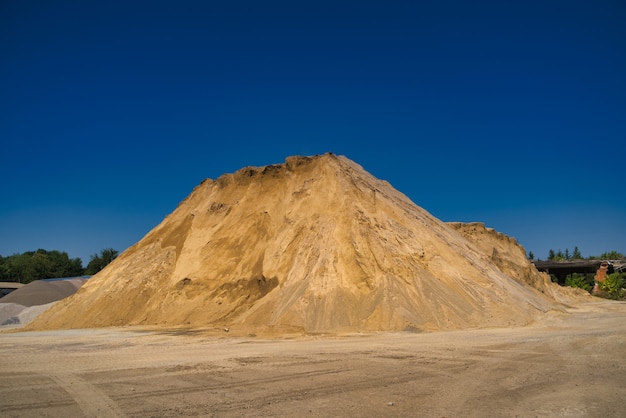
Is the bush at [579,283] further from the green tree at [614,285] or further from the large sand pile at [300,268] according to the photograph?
the large sand pile at [300,268]

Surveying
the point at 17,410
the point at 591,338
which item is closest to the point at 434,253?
the point at 591,338

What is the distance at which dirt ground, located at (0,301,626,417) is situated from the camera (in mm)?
8586

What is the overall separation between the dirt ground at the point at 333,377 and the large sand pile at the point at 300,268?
4571 mm

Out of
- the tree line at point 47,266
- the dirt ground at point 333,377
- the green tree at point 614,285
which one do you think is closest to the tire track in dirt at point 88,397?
the dirt ground at point 333,377

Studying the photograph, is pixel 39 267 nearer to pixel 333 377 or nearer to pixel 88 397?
pixel 88 397

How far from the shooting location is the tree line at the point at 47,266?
3359 inches

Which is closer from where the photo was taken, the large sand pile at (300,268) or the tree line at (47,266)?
the large sand pile at (300,268)

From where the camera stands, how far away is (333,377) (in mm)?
11391

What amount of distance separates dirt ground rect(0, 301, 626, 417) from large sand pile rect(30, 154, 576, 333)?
4.57 m

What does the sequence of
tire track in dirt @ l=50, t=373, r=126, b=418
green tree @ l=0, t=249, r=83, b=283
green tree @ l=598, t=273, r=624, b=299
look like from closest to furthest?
1. tire track in dirt @ l=50, t=373, r=126, b=418
2. green tree @ l=598, t=273, r=624, b=299
3. green tree @ l=0, t=249, r=83, b=283

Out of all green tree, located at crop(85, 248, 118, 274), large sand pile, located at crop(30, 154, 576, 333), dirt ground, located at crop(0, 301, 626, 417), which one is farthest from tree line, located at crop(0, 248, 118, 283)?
dirt ground, located at crop(0, 301, 626, 417)

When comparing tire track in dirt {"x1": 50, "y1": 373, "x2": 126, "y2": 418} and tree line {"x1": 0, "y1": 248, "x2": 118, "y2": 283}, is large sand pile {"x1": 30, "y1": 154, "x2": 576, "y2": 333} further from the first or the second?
tree line {"x1": 0, "y1": 248, "x2": 118, "y2": 283}

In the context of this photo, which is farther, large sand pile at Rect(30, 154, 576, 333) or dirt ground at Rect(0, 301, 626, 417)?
large sand pile at Rect(30, 154, 576, 333)

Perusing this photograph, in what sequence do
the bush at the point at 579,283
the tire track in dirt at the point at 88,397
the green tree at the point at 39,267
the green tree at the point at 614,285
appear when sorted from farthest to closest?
the green tree at the point at 39,267 → the bush at the point at 579,283 → the green tree at the point at 614,285 → the tire track in dirt at the point at 88,397
